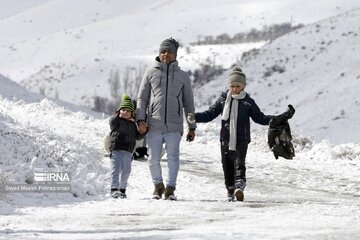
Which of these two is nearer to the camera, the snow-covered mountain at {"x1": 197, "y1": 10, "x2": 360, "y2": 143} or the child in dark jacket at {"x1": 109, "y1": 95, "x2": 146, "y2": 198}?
the child in dark jacket at {"x1": 109, "y1": 95, "x2": 146, "y2": 198}

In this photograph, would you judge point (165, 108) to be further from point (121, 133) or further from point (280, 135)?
point (280, 135)

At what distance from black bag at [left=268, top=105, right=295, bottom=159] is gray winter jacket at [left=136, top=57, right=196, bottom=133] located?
115 centimetres

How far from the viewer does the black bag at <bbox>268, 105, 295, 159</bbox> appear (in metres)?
9.29

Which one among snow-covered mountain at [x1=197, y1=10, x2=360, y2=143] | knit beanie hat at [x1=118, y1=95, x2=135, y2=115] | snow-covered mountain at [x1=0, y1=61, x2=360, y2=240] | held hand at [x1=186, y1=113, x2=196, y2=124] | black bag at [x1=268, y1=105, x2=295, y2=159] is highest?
snow-covered mountain at [x1=197, y1=10, x2=360, y2=143]

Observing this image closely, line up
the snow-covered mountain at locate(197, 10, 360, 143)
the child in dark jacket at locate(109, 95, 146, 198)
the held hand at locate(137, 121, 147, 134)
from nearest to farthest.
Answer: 1. the held hand at locate(137, 121, 147, 134)
2. the child in dark jacket at locate(109, 95, 146, 198)
3. the snow-covered mountain at locate(197, 10, 360, 143)

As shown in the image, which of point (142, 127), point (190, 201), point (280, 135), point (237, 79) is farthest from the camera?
point (280, 135)

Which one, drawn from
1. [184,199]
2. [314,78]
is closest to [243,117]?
[184,199]

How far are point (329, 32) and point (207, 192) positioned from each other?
61.1 metres

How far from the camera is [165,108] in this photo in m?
8.96

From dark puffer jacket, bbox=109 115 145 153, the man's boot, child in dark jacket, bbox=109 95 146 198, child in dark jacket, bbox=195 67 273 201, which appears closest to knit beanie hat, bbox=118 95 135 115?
child in dark jacket, bbox=109 95 146 198

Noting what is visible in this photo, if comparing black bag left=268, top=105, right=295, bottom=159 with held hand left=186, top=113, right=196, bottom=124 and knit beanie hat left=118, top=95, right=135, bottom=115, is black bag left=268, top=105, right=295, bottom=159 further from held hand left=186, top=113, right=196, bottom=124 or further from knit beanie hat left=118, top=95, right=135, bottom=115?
knit beanie hat left=118, top=95, right=135, bottom=115

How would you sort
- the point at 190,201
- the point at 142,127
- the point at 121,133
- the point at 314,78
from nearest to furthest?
the point at 190,201, the point at 142,127, the point at 121,133, the point at 314,78

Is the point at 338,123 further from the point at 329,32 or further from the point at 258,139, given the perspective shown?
the point at 329,32

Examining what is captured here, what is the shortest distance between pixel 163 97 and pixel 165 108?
0.50 feet
